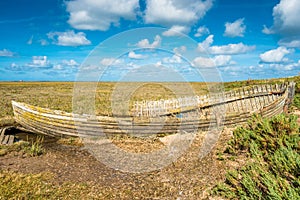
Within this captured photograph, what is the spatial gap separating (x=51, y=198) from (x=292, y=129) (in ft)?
22.8

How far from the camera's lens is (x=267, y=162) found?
6988mm

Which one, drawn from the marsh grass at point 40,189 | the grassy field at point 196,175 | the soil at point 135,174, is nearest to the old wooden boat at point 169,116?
the soil at point 135,174

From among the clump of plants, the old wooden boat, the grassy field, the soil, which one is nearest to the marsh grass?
the grassy field

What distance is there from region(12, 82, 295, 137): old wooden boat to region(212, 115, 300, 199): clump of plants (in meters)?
2.58

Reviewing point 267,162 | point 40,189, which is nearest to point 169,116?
point 267,162

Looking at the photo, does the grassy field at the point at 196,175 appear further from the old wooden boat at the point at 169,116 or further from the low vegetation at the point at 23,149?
the old wooden boat at the point at 169,116

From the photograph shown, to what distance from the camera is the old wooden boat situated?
10828 mm

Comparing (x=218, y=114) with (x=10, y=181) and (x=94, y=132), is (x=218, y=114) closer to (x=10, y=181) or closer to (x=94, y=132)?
(x=94, y=132)

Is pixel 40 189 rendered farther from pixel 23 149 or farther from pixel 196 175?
pixel 196 175

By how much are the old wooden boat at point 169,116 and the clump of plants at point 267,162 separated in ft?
8.47

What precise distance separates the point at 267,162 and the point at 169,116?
21.0 ft

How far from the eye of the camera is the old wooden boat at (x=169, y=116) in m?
10.8

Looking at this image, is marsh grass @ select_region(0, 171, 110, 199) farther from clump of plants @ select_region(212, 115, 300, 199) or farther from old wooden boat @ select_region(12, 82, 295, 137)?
old wooden boat @ select_region(12, 82, 295, 137)

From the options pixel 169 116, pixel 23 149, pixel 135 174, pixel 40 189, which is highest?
pixel 169 116
